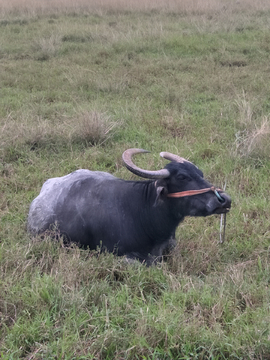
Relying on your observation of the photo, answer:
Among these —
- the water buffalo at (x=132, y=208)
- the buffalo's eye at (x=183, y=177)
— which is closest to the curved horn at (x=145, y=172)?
the water buffalo at (x=132, y=208)

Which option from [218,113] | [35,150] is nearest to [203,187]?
[35,150]

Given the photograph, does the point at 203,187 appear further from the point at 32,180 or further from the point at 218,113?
the point at 218,113

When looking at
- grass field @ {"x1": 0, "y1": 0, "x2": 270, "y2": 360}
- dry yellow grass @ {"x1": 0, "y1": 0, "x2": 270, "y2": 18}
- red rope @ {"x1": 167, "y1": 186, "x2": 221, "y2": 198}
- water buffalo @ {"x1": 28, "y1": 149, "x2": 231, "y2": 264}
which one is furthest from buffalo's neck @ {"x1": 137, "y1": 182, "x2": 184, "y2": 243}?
dry yellow grass @ {"x1": 0, "y1": 0, "x2": 270, "y2": 18}

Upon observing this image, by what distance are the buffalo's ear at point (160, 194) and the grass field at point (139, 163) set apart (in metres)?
0.50

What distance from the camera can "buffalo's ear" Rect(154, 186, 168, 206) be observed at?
324 cm

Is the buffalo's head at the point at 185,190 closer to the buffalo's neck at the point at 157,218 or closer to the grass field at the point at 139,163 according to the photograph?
the buffalo's neck at the point at 157,218

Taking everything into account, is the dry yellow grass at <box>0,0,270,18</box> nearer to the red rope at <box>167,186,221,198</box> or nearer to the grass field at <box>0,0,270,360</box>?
the grass field at <box>0,0,270,360</box>

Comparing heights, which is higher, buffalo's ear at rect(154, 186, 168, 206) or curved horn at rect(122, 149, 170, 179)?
curved horn at rect(122, 149, 170, 179)

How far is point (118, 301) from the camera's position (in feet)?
8.64

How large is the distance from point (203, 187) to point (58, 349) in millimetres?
1655

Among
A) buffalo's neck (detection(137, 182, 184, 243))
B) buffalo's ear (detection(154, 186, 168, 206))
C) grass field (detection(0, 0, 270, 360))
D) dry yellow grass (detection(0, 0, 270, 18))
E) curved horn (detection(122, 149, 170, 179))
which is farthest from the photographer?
dry yellow grass (detection(0, 0, 270, 18))

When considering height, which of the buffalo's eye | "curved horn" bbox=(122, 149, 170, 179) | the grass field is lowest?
the grass field

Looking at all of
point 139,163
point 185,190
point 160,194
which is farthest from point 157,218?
point 139,163

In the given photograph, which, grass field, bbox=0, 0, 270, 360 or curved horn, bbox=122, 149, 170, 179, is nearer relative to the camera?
grass field, bbox=0, 0, 270, 360
